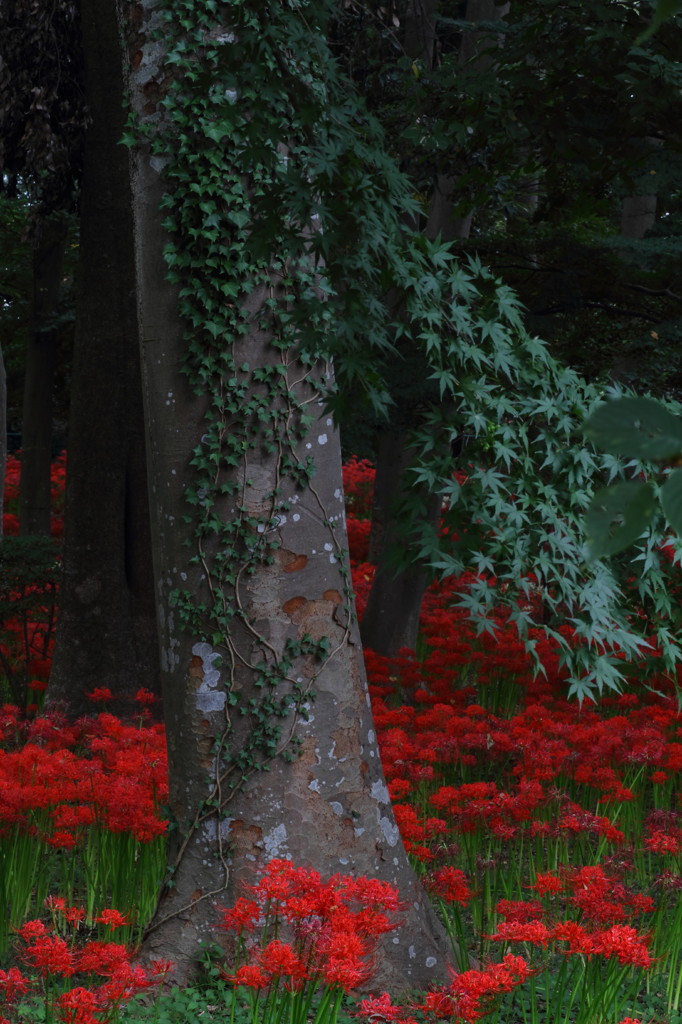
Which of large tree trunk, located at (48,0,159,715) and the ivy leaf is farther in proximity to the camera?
large tree trunk, located at (48,0,159,715)

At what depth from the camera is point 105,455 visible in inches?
252

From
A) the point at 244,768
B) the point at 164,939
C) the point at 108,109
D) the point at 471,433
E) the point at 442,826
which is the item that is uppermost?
the point at 108,109

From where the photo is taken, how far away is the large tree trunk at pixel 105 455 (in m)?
6.27

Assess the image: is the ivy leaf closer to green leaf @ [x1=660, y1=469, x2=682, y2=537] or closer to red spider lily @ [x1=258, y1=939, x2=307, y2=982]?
red spider lily @ [x1=258, y1=939, x2=307, y2=982]

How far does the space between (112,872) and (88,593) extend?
2511 mm

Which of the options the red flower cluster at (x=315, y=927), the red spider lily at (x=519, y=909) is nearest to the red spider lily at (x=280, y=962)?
the red flower cluster at (x=315, y=927)

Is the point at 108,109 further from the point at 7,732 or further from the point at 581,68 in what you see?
the point at 7,732

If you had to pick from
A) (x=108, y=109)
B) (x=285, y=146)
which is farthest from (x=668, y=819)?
(x=108, y=109)

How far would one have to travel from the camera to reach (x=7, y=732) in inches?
220

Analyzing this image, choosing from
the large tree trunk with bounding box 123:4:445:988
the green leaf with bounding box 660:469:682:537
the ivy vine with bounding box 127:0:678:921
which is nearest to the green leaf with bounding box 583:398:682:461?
the green leaf with bounding box 660:469:682:537

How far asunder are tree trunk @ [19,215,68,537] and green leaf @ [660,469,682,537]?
34.1ft

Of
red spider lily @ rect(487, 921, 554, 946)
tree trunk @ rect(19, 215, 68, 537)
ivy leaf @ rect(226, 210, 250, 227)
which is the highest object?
tree trunk @ rect(19, 215, 68, 537)

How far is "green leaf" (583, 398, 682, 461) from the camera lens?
3.12ft

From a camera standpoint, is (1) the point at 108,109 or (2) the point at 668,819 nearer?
(2) the point at 668,819
